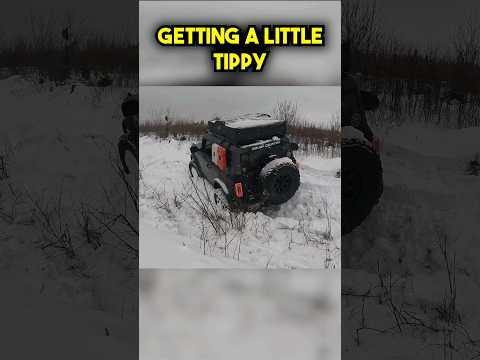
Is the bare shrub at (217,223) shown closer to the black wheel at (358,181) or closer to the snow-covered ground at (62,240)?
the snow-covered ground at (62,240)

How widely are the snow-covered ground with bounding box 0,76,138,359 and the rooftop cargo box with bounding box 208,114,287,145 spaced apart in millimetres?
1042

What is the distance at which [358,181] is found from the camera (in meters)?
3.16

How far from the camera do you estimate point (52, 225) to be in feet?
10.6

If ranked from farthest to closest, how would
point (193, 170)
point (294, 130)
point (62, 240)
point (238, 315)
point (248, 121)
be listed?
point (193, 170) → point (294, 130) → point (248, 121) → point (62, 240) → point (238, 315)

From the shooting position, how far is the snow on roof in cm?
301

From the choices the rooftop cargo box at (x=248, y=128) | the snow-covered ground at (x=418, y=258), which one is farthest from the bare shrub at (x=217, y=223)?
the snow-covered ground at (x=418, y=258)

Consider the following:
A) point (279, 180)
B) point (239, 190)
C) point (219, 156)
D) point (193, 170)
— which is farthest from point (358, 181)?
point (193, 170)

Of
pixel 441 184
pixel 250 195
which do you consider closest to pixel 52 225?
pixel 250 195

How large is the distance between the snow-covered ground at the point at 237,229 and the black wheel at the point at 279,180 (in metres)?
0.13

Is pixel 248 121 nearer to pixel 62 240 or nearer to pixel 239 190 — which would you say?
pixel 239 190

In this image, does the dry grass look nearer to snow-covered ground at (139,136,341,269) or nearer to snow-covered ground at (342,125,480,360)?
snow-covered ground at (139,136,341,269)

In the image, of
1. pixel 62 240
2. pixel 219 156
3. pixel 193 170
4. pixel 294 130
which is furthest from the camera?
pixel 193 170

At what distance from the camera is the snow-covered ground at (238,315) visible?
1.91 metres

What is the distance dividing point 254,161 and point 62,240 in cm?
150
